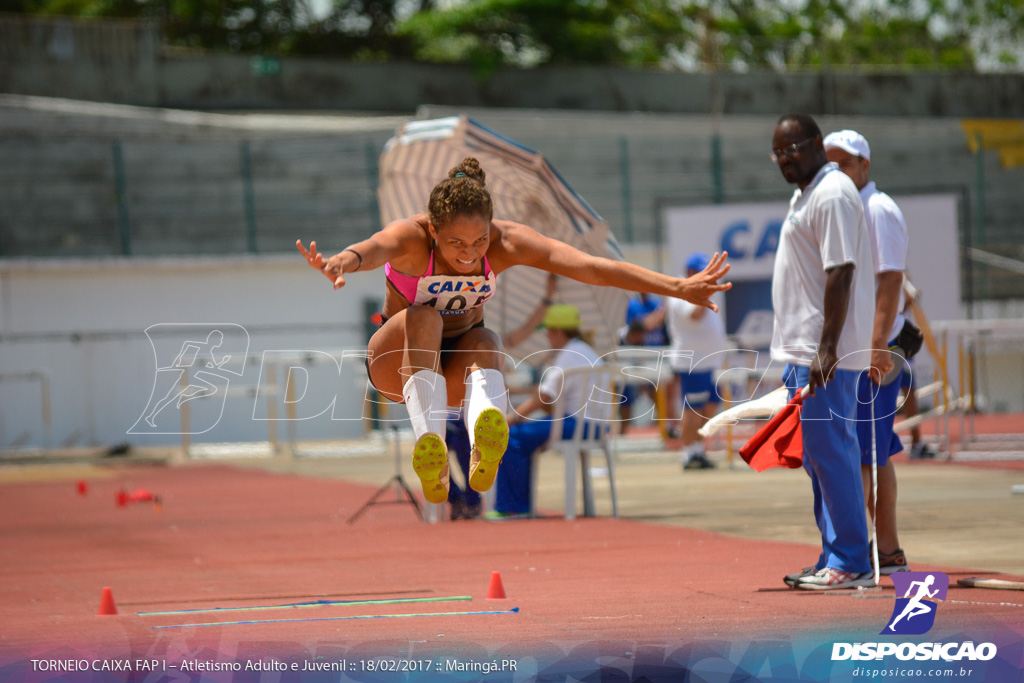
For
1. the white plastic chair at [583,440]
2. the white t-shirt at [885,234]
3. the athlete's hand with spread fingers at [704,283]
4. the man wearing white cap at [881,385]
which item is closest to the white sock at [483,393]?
the athlete's hand with spread fingers at [704,283]

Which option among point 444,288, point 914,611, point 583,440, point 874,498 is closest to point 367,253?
point 444,288

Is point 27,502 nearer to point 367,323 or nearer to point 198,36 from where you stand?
point 367,323

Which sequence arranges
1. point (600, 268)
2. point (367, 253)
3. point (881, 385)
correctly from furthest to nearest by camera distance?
point (881, 385)
point (600, 268)
point (367, 253)

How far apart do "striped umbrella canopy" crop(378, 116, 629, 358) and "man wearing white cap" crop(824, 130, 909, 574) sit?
3348 millimetres

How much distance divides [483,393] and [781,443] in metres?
1.62

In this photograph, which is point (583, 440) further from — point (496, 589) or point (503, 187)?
point (496, 589)

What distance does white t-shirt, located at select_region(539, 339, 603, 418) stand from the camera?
987 cm

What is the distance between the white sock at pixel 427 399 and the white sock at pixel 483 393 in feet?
0.46

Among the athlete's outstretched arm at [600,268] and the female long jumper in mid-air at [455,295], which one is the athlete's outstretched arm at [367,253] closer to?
the female long jumper in mid-air at [455,295]

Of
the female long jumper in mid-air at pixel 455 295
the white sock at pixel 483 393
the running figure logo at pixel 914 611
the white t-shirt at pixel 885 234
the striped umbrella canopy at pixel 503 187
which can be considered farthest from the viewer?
the striped umbrella canopy at pixel 503 187

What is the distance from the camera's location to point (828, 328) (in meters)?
6.19

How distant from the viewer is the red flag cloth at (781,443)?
6402mm

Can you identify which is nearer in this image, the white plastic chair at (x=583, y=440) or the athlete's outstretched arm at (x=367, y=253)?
the athlete's outstretched arm at (x=367, y=253)

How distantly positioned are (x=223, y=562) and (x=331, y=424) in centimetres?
1270
